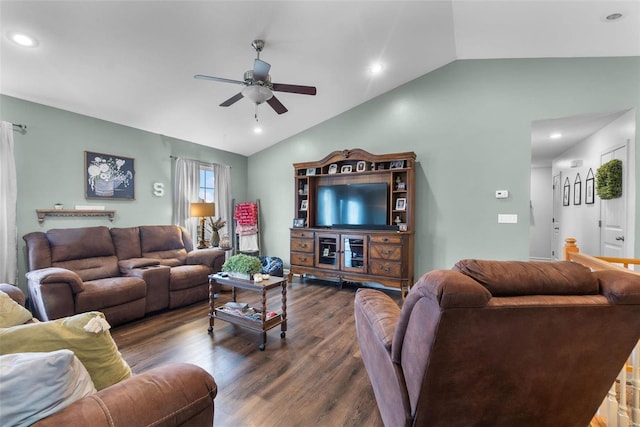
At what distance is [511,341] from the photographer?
1.03 metres

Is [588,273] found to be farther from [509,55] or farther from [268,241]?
[268,241]

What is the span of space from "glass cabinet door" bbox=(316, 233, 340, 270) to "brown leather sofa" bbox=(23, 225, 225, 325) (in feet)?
5.10

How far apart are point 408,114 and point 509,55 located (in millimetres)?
1421

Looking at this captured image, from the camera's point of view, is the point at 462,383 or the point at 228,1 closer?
the point at 462,383

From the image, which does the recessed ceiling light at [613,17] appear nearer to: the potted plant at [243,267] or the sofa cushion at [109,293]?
the potted plant at [243,267]

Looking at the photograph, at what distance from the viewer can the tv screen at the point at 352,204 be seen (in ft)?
14.8

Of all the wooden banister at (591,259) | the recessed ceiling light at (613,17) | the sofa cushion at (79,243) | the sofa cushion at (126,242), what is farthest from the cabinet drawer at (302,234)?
the recessed ceiling light at (613,17)

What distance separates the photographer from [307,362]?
2.35 meters

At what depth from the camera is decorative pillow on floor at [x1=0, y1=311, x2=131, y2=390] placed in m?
0.92

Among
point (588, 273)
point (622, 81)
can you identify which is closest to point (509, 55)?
point (622, 81)

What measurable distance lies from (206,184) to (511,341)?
17.3 feet

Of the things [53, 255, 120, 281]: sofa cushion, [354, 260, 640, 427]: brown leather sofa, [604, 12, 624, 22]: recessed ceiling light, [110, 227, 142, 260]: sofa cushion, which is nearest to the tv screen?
[110, 227, 142, 260]: sofa cushion

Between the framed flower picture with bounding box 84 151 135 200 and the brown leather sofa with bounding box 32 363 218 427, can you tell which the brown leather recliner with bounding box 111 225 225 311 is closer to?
the framed flower picture with bounding box 84 151 135 200

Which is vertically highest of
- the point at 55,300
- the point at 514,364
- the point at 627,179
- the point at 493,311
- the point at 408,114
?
the point at 408,114
